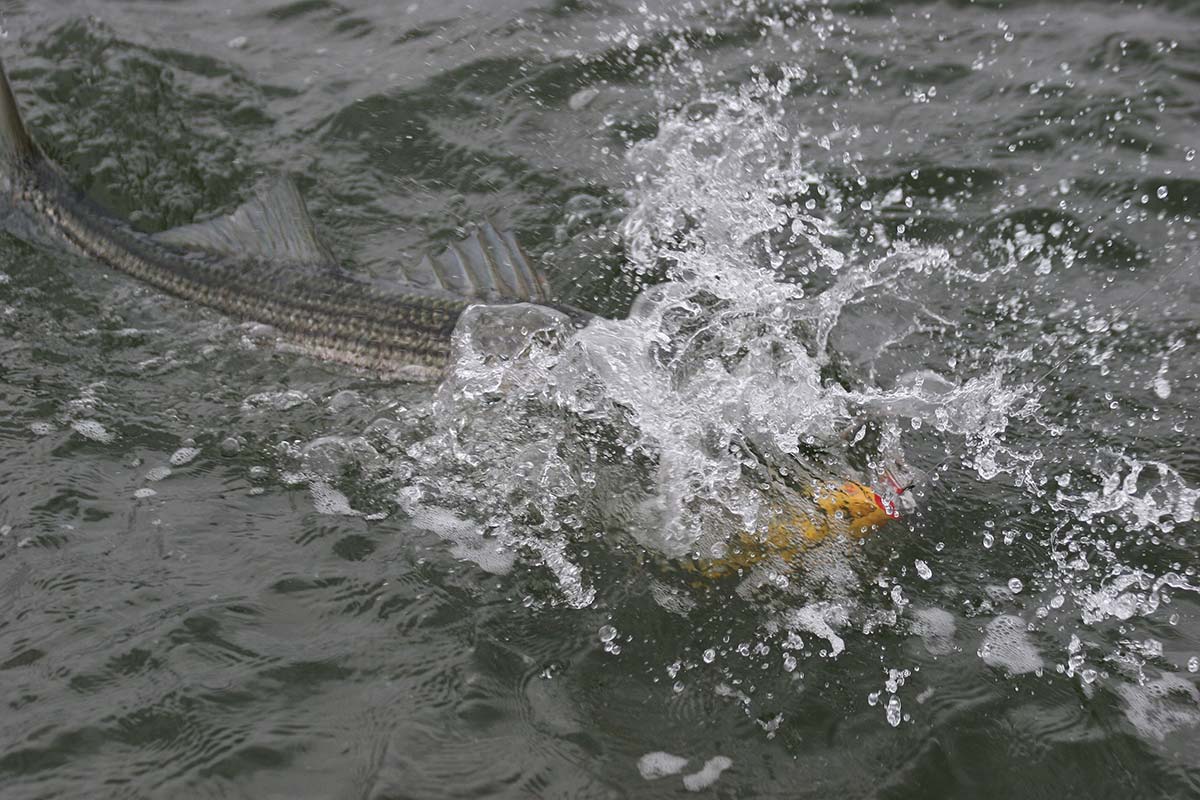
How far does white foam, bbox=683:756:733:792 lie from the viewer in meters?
3.11

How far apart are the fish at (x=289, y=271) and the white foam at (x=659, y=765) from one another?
2000mm

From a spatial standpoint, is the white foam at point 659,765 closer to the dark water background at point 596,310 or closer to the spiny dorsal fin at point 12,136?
the dark water background at point 596,310

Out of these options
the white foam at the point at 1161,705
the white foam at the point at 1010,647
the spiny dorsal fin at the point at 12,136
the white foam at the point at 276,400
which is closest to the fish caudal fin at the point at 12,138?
the spiny dorsal fin at the point at 12,136

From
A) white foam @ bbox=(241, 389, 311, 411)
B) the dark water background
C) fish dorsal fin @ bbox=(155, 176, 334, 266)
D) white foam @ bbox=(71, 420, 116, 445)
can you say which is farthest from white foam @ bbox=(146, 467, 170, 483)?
fish dorsal fin @ bbox=(155, 176, 334, 266)

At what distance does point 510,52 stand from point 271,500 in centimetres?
380

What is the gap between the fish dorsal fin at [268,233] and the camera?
16.8 ft

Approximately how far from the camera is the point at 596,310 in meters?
5.29

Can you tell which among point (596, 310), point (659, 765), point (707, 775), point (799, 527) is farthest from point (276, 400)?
point (707, 775)

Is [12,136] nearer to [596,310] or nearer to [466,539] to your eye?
[596,310]

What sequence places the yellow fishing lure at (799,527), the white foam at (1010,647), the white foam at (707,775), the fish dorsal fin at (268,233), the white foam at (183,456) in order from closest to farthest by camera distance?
the white foam at (707,775), the white foam at (1010,647), the yellow fishing lure at (799,527), the white foam at (183,456), the fish dorsal fin at (268,233)

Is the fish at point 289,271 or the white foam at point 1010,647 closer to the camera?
the white foam at point 1010,647

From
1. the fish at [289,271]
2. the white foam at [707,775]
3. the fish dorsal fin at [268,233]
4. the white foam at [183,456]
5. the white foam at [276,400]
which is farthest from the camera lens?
the fish dorsal fin at [268,233]

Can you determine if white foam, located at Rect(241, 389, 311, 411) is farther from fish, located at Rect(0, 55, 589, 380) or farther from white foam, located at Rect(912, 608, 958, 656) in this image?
white foam, located at Rect(912, 608, 958, 656)

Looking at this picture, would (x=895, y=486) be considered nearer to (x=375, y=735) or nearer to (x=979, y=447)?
(x=979, y=447)
